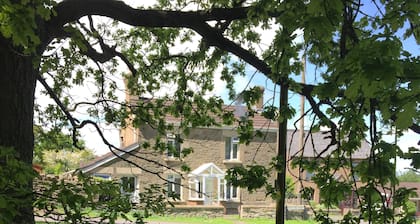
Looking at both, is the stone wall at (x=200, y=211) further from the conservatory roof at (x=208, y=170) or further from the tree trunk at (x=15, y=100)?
the tree trunk at (x=15, y=100)

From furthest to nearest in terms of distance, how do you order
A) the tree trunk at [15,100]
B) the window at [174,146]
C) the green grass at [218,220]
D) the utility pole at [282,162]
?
the green grass at [218,220] < the window at [174,146] < the tree trunk at [15,100] < the utility pole at [282,162]

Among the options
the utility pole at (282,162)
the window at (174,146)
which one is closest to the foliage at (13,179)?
the utility pole at (282,162)

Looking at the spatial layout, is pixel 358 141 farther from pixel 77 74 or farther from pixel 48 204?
pixel 77 74

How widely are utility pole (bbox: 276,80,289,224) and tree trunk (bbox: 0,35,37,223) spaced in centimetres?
161

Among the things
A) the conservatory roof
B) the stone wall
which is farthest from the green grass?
the conservatory roof

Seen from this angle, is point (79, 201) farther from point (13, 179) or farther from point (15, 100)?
point (15, 100)

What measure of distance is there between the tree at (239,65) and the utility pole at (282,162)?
0.02 m

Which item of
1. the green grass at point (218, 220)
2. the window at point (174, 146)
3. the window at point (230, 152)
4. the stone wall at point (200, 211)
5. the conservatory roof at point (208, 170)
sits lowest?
the green grass at point (218, 220)

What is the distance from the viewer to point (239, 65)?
564 cm

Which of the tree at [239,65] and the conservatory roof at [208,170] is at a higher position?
the tree at [239,65]

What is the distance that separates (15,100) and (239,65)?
10.4 ft

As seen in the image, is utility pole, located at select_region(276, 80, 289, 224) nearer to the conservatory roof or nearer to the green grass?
the green grass

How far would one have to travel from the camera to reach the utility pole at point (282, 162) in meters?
2.41

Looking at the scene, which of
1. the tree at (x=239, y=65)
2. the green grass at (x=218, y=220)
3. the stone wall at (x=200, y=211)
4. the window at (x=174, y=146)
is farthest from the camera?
the stone wall at (x=200, y=211)
